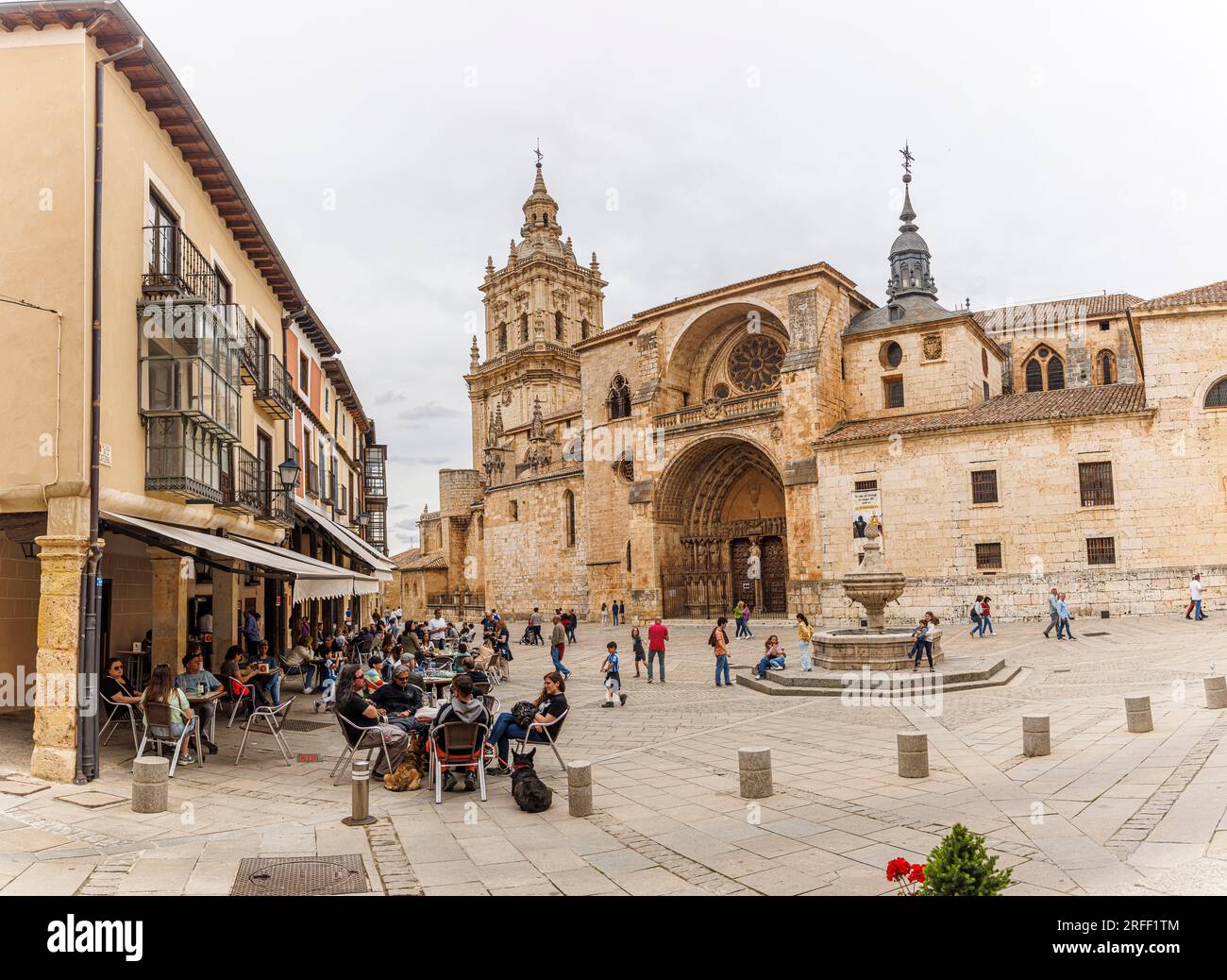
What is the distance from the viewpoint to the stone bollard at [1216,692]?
438 inches

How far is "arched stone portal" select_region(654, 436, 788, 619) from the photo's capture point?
34250 mm

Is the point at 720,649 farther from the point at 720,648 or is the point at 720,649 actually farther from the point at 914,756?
the point at 914,756

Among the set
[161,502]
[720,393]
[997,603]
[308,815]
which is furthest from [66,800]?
[720,393]

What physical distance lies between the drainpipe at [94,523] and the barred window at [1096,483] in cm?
2483

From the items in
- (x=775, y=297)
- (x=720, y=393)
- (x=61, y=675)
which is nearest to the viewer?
(x=61, y=675)

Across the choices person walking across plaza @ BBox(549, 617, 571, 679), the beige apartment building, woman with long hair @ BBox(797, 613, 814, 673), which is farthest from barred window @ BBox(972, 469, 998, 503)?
the beige apartment building

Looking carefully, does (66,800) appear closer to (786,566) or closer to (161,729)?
(161,729)

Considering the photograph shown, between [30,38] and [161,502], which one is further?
[161,502]

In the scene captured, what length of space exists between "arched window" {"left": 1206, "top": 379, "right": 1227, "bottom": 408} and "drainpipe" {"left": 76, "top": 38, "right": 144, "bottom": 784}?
83.6ft

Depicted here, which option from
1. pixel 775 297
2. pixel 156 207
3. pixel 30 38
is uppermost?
pixel 775 297

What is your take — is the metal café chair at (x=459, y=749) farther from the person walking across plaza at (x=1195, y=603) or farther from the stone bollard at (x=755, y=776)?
the person walking across plaza at (x=1195, y=603)

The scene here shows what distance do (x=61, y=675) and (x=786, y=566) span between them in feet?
91.1

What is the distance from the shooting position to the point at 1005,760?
900 cm
